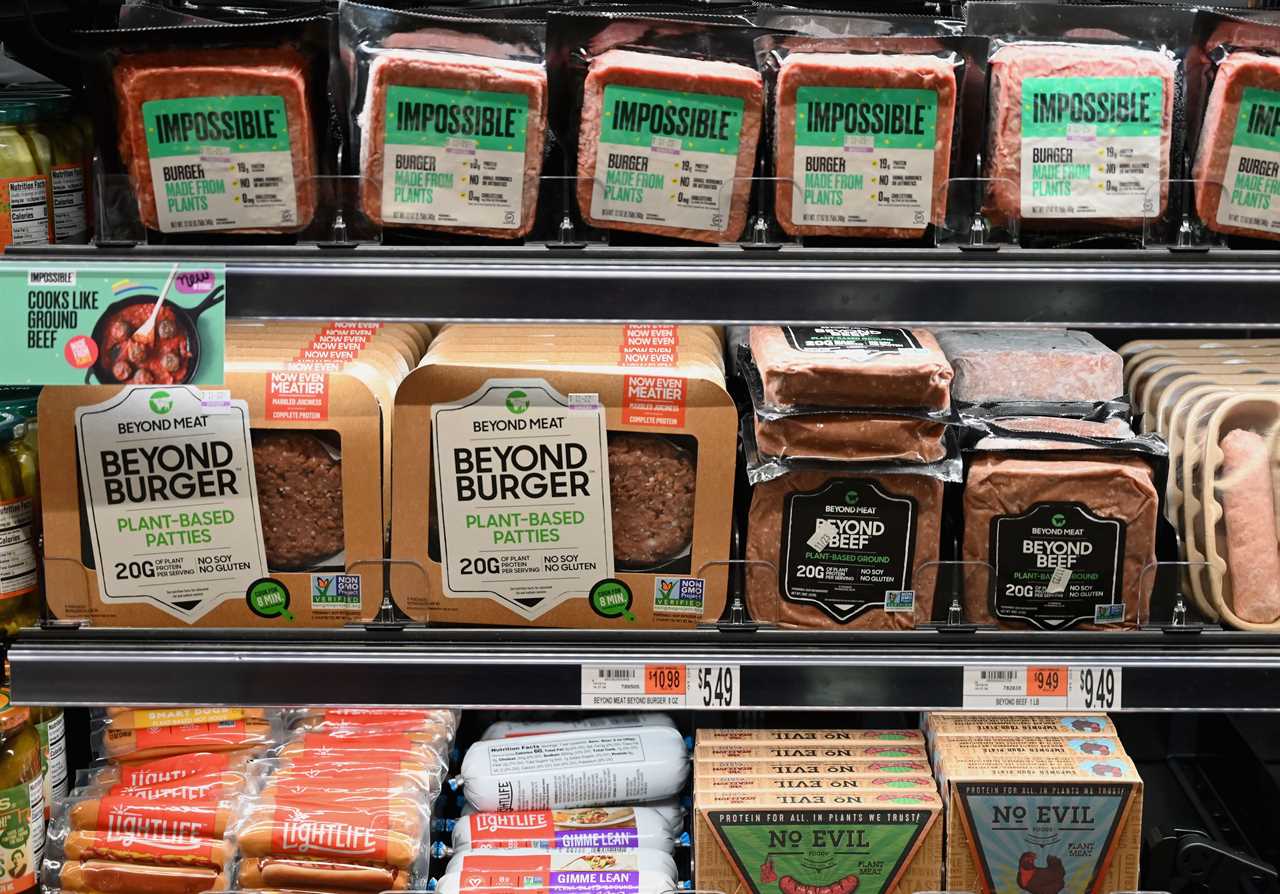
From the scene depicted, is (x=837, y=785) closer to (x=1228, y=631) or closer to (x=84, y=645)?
(x=1228, y=631)

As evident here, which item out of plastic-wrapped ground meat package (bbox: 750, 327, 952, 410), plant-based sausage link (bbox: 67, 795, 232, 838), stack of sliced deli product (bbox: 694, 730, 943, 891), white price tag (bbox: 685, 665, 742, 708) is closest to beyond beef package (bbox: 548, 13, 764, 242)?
plastic-wrapped ground meat package (bbox: 750, 327, 952, 410)

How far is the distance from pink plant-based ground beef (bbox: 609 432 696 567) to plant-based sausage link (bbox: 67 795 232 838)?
2.32 feet

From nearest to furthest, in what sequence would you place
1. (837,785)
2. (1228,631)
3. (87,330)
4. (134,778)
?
(87,330) < (1228,631) < (837,785) < (134,778)

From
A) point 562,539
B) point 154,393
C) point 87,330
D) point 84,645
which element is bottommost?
point 84,645

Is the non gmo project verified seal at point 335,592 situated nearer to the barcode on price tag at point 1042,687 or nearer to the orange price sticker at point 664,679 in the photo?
the orange price sticker at point 664,679

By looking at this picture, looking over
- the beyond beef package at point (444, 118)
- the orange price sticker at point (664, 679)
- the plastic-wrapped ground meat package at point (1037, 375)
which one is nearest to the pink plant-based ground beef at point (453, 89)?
the beyond beef package at point (444, 118)

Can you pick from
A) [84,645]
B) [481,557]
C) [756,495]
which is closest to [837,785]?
[756,495]

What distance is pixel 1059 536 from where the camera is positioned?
1500mm

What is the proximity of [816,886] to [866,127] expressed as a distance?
3.10ft

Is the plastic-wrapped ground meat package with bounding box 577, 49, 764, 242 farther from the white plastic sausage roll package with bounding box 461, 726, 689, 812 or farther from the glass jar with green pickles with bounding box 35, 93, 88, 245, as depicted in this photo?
the white plastic sausage roll package with bounding box 461, 726, 689, 812

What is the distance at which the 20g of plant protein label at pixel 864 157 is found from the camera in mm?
1347

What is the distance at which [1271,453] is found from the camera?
1.54 meters

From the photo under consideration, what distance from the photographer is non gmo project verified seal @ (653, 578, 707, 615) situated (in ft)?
4.99

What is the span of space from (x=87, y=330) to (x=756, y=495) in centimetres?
75
